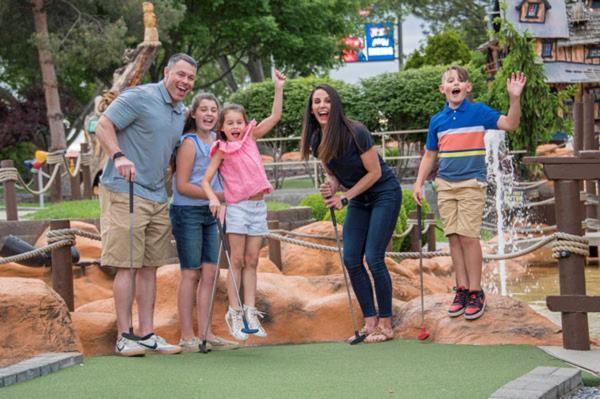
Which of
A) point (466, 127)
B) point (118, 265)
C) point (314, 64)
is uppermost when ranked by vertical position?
point (314, 64)

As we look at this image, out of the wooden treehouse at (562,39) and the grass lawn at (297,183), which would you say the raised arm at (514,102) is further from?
the wooden treehouse at (562,39)

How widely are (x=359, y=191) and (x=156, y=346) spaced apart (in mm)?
1424

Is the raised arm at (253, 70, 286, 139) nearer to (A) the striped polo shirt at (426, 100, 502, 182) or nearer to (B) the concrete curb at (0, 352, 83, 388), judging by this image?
(A) the striped polo shirt at (426, 100, 502, 182)

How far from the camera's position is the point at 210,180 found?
5992 millimetres

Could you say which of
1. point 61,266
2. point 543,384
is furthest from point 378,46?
point 543,384

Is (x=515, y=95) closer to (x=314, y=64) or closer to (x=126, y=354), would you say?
(x=126, y=354)

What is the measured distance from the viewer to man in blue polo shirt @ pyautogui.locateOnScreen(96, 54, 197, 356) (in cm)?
581

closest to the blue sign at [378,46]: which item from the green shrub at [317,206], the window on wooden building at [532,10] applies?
the window on wooden building at [532,10]

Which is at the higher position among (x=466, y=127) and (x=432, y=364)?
(x=466, y=127)

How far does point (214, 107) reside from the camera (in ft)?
20.2

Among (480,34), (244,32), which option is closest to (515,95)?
(244,32)

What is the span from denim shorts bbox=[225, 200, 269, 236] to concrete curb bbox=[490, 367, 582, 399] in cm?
180

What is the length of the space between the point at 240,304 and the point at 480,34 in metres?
42.3

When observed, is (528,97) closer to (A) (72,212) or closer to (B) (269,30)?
(B) (269,30)
